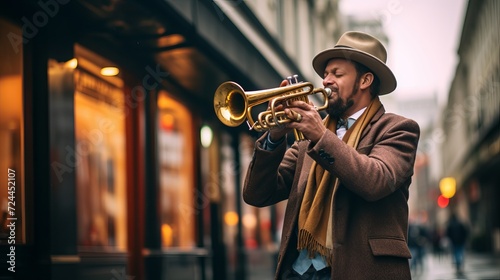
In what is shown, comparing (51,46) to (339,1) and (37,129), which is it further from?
(339,1)

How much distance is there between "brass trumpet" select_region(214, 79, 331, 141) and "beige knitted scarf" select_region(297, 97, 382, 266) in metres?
0.19

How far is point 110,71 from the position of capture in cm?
974

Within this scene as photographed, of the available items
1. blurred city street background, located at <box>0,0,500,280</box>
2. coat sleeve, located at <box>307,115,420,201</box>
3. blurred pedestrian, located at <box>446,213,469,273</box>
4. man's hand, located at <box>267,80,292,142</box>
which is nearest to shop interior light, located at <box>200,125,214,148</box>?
blurred city street background, located at <box>0,0,500,280</box>

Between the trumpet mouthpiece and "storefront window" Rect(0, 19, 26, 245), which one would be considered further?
"storefront window" Rect(0, 19, 26, 245)

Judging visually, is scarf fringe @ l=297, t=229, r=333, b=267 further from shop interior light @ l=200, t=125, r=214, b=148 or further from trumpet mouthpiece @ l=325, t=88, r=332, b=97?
shop interior light @ l=200, t=125, r=214, b=148

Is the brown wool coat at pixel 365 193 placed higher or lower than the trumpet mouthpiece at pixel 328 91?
lower

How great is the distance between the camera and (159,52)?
30.6 feet

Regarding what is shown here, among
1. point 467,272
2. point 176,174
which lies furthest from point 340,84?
point 467,272

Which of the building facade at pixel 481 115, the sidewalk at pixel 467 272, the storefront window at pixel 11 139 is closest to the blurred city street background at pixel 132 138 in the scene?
the storefront window at pixel 11 139

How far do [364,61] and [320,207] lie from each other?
0.70 metres

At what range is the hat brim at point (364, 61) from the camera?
364cm

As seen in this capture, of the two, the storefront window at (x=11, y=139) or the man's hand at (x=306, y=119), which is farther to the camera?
the storefront window at (x=11, y=139)

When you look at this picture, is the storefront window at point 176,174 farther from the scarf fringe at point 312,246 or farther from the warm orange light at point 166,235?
the scarf fringe at point 312,246

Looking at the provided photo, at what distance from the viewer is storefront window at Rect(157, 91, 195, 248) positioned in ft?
38.2
